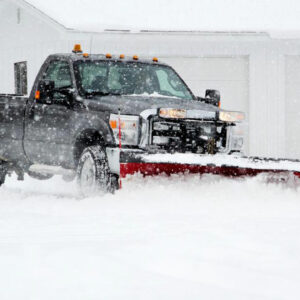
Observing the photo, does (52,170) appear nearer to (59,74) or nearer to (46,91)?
(46,91)

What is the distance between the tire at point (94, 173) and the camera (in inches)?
335

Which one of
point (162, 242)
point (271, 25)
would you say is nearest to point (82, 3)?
point (271, 25)

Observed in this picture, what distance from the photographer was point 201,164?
802 cm

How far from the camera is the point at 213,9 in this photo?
56.7ft

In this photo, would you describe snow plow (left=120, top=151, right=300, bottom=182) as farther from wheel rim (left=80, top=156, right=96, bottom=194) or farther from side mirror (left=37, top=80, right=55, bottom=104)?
side mirror (left=37, top=80, right=55, bottom=104)

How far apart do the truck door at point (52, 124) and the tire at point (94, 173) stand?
46 cm

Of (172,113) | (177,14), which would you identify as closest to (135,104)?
(172,113)

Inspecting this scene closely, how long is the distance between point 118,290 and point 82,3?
47.0 feet

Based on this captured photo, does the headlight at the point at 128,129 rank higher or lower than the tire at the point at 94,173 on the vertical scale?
higher

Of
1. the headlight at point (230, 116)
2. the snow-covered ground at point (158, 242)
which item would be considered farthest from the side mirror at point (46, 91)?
the headlight at point (230, 116)

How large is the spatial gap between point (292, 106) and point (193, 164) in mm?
9111

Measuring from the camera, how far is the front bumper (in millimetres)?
7961

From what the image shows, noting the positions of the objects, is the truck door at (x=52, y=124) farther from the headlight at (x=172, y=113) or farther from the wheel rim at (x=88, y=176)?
the headlight at (x=172, y=113)

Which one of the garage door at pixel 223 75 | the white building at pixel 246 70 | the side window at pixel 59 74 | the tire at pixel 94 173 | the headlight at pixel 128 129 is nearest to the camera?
the headlight at pixel 128 129
